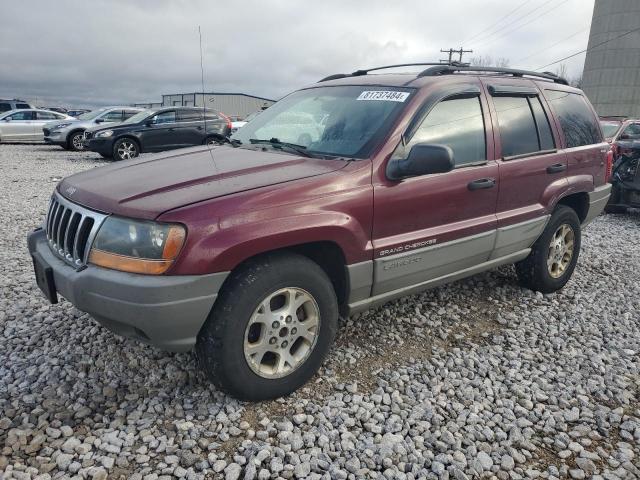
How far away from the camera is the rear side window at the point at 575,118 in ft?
14.1

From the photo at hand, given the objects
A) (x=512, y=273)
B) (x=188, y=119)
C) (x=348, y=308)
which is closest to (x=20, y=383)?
(x=348, y=308)

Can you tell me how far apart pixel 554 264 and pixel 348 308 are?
2.49 m

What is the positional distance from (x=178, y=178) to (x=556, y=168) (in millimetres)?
3091

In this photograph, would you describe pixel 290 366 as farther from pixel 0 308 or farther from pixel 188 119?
pixel 188 119

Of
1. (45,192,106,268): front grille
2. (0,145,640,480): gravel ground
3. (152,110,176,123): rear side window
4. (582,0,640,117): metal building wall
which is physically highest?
(582,0,640,117): metal building wall

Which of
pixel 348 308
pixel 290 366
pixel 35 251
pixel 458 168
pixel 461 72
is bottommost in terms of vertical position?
pixel 290 366

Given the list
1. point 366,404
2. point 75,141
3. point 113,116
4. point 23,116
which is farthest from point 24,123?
point 366,404

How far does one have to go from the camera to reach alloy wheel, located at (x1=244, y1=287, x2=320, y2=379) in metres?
2.64

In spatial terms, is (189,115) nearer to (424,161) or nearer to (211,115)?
(211,115)

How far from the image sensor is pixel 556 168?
4094mm

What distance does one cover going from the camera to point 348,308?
3.00 m

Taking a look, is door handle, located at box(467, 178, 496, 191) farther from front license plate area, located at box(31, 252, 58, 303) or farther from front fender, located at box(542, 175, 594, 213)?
front license plate area, located at box(31, 252, 58, 303)

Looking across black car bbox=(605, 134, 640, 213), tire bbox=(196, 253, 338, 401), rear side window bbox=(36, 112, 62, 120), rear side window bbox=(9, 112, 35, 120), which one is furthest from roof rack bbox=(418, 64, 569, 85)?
rear side window bbox=(9, 112, 35, 120)

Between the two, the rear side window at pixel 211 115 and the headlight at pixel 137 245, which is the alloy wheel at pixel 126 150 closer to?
the rear side window at pixel 211 115
